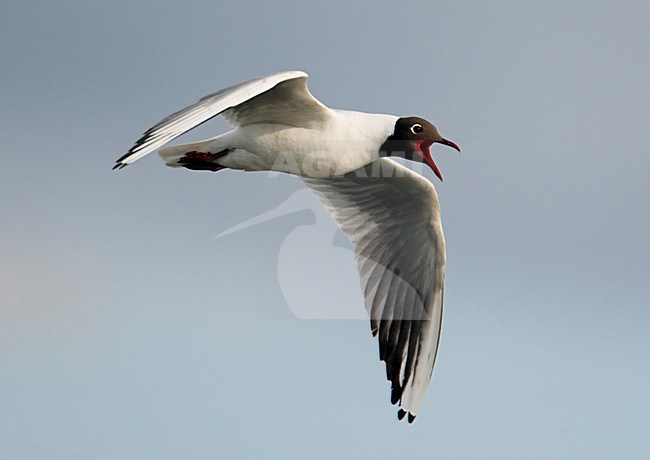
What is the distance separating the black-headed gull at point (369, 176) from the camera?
7.71 m

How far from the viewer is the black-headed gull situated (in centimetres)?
771

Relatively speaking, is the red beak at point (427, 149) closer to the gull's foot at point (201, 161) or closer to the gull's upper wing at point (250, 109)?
the gull's upper wing at point (250, 109)

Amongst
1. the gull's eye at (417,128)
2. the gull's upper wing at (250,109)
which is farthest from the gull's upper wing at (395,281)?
the gull's upper wing at (250,109)

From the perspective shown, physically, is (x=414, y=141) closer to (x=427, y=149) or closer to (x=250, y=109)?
(x=427, y=149)

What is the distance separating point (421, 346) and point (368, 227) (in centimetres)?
126

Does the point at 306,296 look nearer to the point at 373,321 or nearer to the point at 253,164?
the point at 373,321

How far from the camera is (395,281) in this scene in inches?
374

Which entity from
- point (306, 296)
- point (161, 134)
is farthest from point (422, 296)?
point (161, 134)

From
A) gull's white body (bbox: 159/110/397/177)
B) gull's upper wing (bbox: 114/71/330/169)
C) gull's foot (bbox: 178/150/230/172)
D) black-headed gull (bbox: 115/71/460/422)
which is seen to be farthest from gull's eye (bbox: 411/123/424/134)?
gull's foot (bbox: 178/150/230/172)

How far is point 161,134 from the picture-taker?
630 cm

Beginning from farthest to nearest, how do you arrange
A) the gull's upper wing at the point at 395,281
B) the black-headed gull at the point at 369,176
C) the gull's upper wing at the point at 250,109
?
the gull's upper wing at the point at 395,281
the black-headed gull at the point at 369,176
the gull's upper wing at the point at 250,109

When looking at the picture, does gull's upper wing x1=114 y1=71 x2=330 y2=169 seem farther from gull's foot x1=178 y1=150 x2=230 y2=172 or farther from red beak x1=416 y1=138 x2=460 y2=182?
red beak x1=416 y1=138 x2=460 y2=182

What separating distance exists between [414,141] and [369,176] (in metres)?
1.18

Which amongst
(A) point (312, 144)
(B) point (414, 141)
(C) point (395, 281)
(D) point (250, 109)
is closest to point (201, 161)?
(D) point (250, 109)
